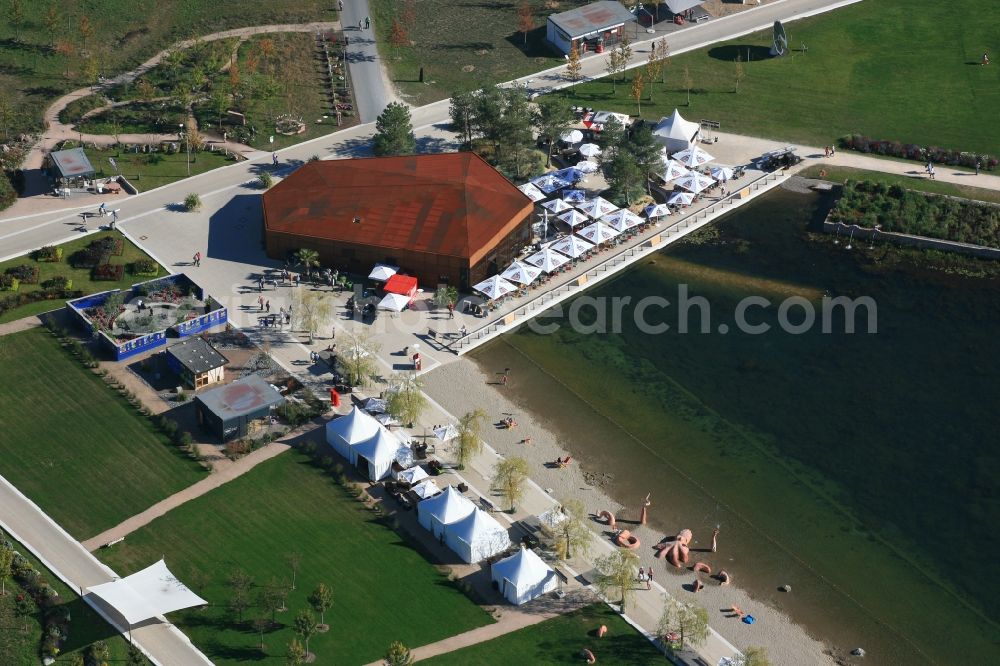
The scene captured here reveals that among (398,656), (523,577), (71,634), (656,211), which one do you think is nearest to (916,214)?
(656,211)

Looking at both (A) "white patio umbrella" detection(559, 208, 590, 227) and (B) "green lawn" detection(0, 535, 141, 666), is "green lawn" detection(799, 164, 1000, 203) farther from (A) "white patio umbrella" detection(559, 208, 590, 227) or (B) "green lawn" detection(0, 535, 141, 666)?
(B) "green lawn" detection(0, 535, 141, 666)

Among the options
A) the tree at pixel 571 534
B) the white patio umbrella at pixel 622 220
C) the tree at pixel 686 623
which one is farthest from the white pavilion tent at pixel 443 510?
the white patio umbrella at pixel 622 220

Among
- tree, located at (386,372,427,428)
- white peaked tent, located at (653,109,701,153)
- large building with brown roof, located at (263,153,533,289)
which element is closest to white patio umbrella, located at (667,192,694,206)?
white peaked tent, located at (653,109,701,153)

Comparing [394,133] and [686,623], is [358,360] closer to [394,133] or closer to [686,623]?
[394,133]

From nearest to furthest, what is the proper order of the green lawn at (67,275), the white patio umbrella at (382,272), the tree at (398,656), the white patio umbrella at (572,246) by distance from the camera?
the tree at (398,656) < the green lawn at (67,275) < the white patio umbrella at (382,272) < the white patio umbrella at (572,246)

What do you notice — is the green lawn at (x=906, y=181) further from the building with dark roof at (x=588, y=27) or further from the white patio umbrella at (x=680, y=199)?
the building with dark roof at (x=588, y=27)
